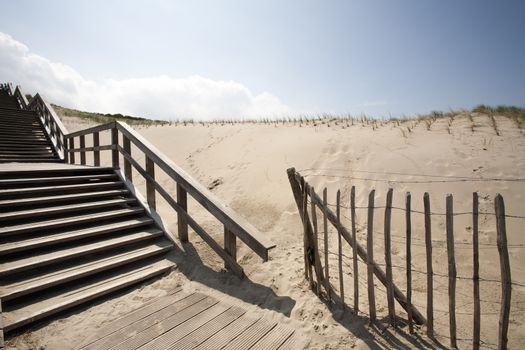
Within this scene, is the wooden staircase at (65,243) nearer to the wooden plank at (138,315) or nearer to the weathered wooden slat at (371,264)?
the wooden plank at (138,315)

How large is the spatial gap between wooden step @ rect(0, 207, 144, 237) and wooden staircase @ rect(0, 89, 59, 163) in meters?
5.26

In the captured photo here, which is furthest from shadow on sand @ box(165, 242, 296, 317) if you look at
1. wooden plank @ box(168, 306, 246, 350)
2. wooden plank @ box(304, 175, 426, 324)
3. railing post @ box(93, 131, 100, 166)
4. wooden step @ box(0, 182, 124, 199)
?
railing post @ box(93, 131, 100, 166)

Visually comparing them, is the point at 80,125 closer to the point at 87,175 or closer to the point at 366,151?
the point at 87,175

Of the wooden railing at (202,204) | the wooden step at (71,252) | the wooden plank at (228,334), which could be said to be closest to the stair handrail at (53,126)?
the wooden railing at (202,204)

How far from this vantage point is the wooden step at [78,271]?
9.30ft

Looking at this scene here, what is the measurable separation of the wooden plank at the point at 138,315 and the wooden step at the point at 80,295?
451mm

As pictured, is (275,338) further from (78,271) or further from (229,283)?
(78,271)

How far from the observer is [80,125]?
18.1 metres

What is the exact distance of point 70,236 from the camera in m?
3.69

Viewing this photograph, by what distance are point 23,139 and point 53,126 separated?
35.7 inches

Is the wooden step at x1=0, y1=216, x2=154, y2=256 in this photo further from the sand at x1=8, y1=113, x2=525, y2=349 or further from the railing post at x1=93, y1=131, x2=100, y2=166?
the railing post at x1=93, y1=131, x2=100, y2=166

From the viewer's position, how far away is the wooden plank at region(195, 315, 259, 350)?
2.49 metres

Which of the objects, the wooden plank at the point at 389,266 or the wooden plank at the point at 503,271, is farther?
the wooden plank at the point at 389,266

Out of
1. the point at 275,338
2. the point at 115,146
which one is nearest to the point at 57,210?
the point at 115,146
